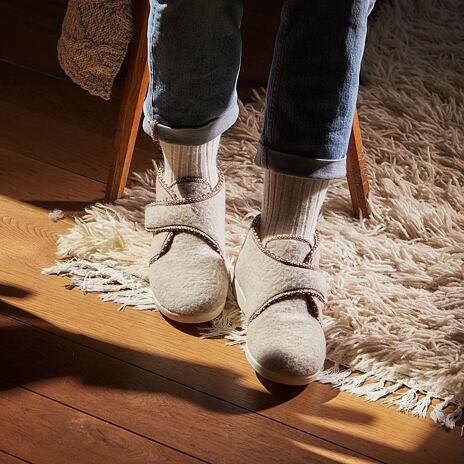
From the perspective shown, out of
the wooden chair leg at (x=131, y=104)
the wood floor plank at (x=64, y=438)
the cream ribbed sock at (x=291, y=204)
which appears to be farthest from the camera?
the wooden chair leg at (x=131, y=104)

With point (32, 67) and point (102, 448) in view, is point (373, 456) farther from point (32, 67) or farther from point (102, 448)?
point (32, 67)

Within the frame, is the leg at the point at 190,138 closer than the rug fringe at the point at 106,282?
Yes

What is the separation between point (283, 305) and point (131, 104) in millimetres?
381

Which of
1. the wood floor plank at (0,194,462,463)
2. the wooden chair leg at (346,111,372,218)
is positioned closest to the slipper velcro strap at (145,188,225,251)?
the wood floor plank at (0,194,462,463)

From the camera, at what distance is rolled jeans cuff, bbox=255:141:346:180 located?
892 millimetres

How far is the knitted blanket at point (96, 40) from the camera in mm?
1097

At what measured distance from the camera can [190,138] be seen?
0.97m

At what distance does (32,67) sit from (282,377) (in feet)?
2.86

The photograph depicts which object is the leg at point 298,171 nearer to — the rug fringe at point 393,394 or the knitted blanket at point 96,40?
the rug fringe at point 393,394

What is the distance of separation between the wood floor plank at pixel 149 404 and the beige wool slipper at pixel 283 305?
0.06 metres

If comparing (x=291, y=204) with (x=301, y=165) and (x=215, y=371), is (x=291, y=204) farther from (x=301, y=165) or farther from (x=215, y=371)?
(x=215, y=371)

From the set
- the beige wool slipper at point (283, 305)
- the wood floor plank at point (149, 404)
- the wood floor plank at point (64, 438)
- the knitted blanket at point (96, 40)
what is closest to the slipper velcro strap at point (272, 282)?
the beige wool slipper at point (283, 305)

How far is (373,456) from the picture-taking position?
0.85m

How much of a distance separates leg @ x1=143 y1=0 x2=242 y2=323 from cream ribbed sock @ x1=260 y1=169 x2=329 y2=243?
0.09 meters
